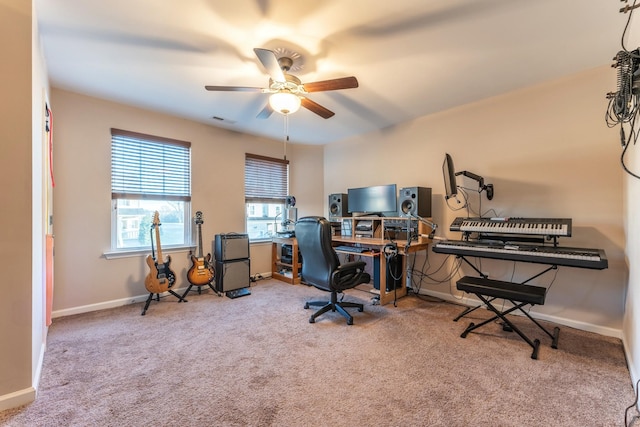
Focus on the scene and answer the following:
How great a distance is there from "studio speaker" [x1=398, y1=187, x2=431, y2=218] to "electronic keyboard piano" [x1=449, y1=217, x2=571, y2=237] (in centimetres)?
50

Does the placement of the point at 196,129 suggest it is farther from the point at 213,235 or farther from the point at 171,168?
the point at 213,235

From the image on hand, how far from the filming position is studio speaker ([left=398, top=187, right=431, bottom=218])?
326cm

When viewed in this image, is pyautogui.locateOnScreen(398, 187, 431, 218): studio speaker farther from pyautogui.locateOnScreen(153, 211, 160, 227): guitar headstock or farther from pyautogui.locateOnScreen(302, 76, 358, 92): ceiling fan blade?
pyautogui.locateOnScreen(153, 211, 160, 227): guitar headstock

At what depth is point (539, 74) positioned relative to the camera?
254 cm

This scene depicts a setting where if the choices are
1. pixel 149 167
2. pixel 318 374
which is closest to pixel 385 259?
pixel 318 374

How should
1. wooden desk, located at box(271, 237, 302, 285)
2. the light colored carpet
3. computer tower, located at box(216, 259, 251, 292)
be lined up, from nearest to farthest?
the light colored carpet → computer tower, located at box(216, 259, 251, 292) → wooden desk, located at box(271, 237, 302, 285)

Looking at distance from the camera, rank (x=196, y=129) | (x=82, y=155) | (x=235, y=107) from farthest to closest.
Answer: (x=196, y=129) < (x=235, y=107) < (x=82, y=155)

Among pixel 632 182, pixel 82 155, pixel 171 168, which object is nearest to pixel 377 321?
pixel 632 182

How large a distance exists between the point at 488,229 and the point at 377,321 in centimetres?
140

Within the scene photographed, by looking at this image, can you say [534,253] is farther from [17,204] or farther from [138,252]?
[138,252]

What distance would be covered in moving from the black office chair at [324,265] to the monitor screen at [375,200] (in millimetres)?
1291

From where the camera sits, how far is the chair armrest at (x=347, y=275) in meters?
2.57

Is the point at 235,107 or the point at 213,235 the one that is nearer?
the point at 235,107

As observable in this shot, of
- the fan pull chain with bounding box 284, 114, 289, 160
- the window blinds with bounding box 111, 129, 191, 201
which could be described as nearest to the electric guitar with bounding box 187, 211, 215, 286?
the window blinds with bounding box 111, 129, 191, 201
